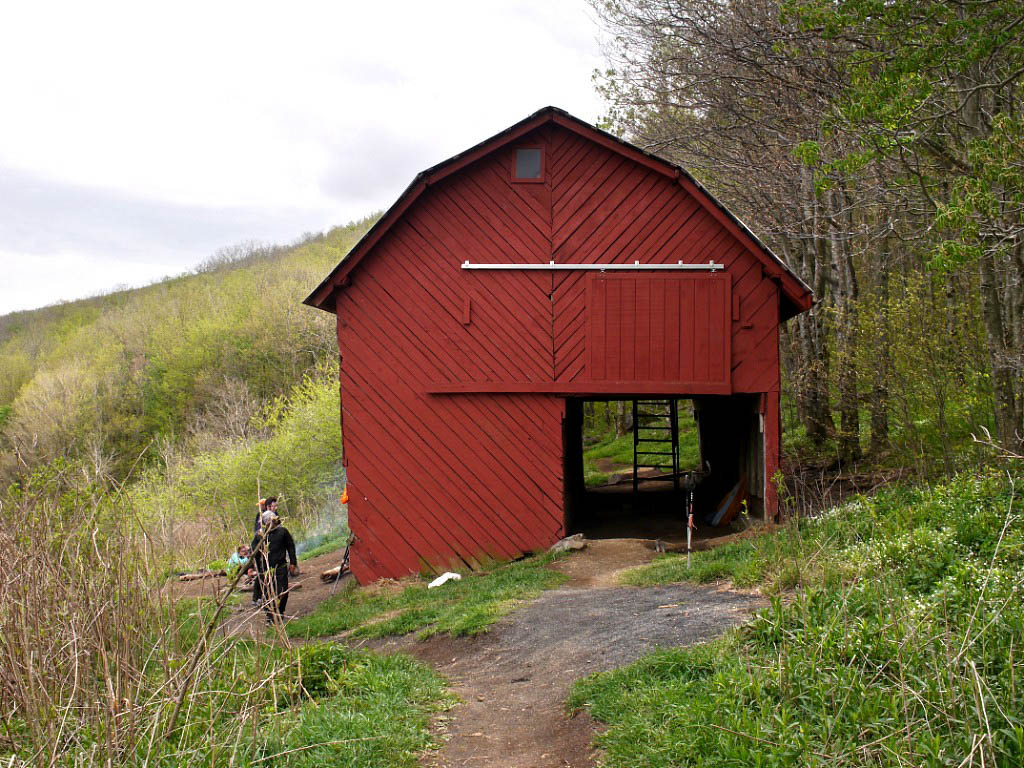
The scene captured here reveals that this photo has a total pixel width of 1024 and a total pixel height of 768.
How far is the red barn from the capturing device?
13758mm

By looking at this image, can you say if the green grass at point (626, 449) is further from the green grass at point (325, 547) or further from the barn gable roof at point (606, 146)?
the barn gable roof at point (606, 146)

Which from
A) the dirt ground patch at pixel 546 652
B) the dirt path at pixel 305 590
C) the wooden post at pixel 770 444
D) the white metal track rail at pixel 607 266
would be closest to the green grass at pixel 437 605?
the dirt ground patch at pixel 546 652

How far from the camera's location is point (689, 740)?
521cm

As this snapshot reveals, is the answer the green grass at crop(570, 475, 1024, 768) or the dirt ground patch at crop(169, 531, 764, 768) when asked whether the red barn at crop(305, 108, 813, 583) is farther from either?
the green grass at crop(570, 475, 1024, 768)

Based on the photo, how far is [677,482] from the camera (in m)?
20.5

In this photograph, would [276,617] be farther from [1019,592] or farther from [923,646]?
[1019,592]

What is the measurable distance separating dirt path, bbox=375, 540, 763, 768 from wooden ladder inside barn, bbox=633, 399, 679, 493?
28.6 ft

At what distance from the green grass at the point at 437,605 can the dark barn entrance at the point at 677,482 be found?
106 inches

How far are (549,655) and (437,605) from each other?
11.8 ft

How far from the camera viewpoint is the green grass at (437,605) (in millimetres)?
10156

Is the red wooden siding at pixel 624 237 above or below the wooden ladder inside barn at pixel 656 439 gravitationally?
above

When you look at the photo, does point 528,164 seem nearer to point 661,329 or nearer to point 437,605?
point 661,329

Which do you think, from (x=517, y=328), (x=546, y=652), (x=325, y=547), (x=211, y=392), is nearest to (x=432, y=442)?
(x=517, y=328)

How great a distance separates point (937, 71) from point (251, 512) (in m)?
23.7
